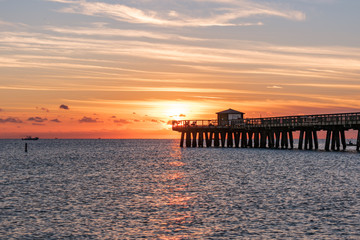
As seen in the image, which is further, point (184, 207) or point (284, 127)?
point (284, 127)

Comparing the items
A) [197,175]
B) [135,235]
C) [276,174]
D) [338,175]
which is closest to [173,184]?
[197,175]

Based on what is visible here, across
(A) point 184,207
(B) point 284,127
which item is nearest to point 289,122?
(B) point 284,127

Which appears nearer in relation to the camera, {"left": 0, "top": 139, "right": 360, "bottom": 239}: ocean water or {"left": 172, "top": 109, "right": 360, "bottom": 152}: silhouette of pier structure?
{"left": 0, "top": 139, "right": 360, "bottom": 239}: ocean water

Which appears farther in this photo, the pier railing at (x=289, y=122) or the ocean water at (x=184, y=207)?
the pier railing at (x=289, y=122)

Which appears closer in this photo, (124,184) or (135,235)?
(135,235)

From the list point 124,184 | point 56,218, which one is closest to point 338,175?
point 124,184

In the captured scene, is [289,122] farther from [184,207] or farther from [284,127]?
[184,207]

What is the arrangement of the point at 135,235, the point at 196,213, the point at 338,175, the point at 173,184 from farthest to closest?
the point at 338,175 < the point at 173,184 < the point at 196,213 < the point at 135,235

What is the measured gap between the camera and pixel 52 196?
102ft

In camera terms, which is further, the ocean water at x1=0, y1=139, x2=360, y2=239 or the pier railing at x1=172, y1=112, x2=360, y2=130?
the pier railing at x1=172, y1=112, x2=360, y2=130

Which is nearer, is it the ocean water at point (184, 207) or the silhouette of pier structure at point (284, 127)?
the ocean water at point (184, 207)

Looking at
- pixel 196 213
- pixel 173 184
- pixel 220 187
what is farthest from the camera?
pixel 173 184

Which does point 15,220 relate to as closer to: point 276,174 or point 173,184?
point 173,184

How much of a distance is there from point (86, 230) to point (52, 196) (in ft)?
36.9
